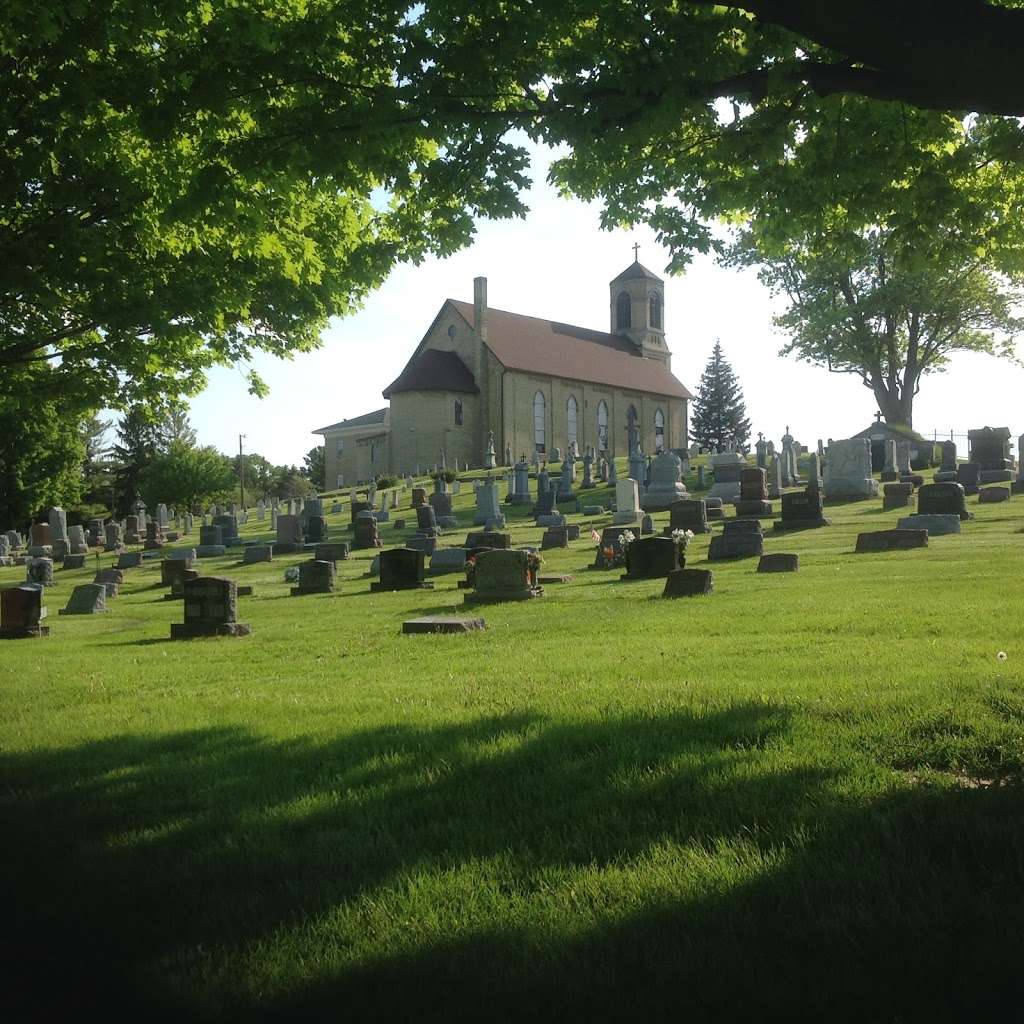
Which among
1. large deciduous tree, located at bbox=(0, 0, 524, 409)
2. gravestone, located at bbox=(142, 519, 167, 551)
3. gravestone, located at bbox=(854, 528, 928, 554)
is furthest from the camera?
gravestone, located at bbox=(142, 519, 167, 551)

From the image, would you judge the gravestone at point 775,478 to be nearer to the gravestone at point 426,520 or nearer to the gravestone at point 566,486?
the gravestone at point 566,486

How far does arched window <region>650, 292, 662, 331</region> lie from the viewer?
292 feet

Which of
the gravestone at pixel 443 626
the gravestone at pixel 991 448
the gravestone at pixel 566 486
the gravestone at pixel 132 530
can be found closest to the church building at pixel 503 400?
the gravestone at pixel 566 486

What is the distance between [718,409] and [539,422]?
24.4 m

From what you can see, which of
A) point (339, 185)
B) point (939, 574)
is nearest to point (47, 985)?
point (339, 185)

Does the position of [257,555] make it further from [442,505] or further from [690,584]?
[690,584]

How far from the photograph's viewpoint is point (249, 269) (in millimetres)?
12336

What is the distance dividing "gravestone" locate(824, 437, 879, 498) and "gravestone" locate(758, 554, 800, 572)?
14387 mm

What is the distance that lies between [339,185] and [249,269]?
5998 mm

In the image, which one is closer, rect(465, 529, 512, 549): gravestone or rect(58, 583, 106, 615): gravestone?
rect(58, 583, 106, 615): gravestone

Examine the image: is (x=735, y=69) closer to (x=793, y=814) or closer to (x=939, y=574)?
(x=793, y=814)

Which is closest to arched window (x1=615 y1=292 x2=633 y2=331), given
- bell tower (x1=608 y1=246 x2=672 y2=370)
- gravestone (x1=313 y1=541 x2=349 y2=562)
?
bell tower (x1=608 y1=246 x2=672 y2=370)

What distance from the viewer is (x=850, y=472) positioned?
96.6 feet

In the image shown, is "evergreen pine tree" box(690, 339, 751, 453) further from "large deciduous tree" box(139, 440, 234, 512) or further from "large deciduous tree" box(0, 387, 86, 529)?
"large deciduous tree" box(0, 387, 86, 529)
